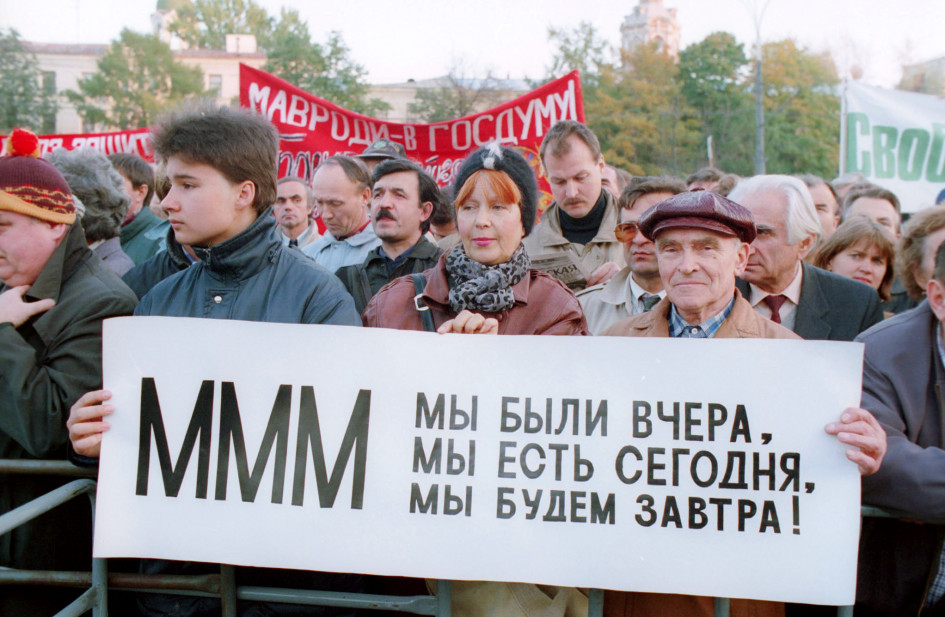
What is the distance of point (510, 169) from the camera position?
291 centimetres

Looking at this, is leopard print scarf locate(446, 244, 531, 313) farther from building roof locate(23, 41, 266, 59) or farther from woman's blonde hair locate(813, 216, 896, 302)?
building roof locate(23, 41, 266, 59)

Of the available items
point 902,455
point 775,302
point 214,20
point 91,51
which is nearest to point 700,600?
point 902,455

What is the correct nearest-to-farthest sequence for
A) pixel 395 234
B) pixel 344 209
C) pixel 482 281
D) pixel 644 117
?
pixel 482 281 < pixel 395 234 < pixel 344 209 < pixel 644 117

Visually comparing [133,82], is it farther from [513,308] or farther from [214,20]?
[513,308]

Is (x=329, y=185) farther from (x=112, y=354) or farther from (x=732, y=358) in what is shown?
(x=732, y=358)

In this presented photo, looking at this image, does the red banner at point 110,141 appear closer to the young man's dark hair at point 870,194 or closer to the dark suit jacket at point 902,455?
the young man's dark hair at point 870,194

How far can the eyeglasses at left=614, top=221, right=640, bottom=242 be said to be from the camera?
3.55 meters

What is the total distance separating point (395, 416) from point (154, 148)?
125 centimetres

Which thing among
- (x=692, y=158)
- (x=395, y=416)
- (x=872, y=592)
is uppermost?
(x=692, y=158)

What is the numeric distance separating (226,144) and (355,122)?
14.4 feet

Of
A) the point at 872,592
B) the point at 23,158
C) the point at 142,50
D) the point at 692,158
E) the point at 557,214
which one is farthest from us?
the point at 142,50

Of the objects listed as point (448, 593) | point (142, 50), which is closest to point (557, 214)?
point (448, 593)

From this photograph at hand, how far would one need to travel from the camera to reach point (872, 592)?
2.37 m

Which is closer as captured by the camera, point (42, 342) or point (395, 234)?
point (42, 342)
